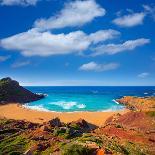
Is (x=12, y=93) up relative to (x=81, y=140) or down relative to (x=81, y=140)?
up

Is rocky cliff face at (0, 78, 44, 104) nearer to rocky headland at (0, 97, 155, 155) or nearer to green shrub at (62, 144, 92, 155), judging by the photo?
rocky headland at (0, 97, 155, 155)

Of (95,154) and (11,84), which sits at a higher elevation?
(11,84)

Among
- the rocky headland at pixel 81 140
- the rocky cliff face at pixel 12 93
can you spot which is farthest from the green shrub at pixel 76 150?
the rocky cliff face at pixel 12 93

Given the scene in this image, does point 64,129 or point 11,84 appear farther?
point 11,84

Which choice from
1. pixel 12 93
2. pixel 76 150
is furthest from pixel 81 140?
pixel 12 93

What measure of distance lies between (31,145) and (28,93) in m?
98.1

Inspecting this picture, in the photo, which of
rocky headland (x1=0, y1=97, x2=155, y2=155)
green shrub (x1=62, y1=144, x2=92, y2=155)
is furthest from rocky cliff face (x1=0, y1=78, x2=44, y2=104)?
green shrub (x1=62, y1=144, x2=92, y2=155)

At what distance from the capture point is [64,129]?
38125 millimetres

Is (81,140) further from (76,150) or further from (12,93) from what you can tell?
(12,93)

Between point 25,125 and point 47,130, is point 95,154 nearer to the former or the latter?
point 47,130

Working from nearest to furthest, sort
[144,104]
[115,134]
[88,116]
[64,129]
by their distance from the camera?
1. [64,129]
2. [115,134]
3. [88,116]
4. [144,104]

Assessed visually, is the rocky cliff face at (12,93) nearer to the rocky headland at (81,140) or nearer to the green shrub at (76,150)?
the rocky headland at (81,140)

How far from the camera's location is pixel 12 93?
114500 millimetres

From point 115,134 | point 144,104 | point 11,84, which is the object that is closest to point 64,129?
point 115,134
